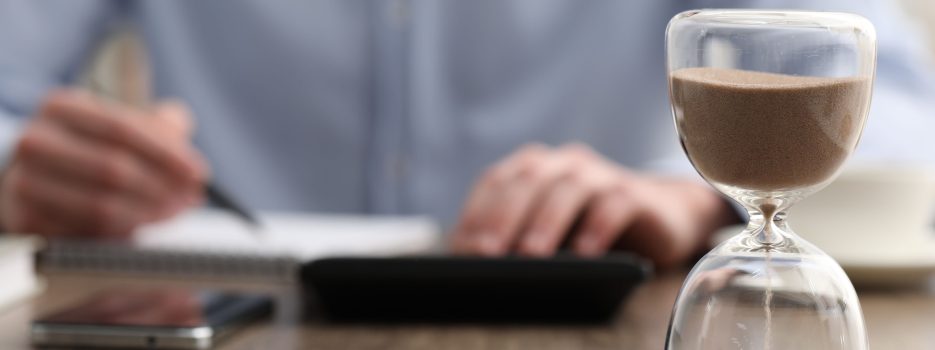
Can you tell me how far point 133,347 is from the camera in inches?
18.7

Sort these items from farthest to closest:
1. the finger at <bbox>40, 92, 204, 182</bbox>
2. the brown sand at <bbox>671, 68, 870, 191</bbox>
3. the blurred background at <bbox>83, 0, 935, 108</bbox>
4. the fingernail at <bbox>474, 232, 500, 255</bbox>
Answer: the blurred background at <bbox>83, 0, 935, 108</bbox>
the finger at <bbox>40, 92, 204, 182</bbox>
the fingernail at <bbox>474, 232, 500, 255</bbox>
the brown sand at <bbox>671, 68, 870, 191</bbox>

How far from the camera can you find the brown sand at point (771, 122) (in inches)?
13.4

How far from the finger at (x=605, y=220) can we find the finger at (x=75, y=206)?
419 mm

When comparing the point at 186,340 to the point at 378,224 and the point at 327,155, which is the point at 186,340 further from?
the point at 327,155

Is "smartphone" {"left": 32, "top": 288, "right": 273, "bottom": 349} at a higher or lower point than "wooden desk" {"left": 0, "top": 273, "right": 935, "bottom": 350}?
Answer: higher

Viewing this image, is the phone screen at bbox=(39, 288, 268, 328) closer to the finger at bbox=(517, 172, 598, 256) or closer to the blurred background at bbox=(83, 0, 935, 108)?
the finger at bbox=(517, 172, 598, 256)

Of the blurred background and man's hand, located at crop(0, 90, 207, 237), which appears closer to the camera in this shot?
man's hand, located at crop(0, 90, 207, 237)

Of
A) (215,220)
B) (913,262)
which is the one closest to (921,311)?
(913,262)

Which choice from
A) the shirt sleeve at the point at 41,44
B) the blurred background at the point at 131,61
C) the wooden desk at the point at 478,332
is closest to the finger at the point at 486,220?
the wooden desk at the point at 478,332

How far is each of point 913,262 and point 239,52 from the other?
96 cm

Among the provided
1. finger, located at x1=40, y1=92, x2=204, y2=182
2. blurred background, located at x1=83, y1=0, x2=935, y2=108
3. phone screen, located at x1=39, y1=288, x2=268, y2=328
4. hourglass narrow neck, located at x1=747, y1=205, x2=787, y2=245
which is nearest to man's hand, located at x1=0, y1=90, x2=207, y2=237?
finger, located at x1=40, y1=92, x2=204, y2=182

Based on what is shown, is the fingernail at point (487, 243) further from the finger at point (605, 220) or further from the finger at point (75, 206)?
the finger at point (75, 206)

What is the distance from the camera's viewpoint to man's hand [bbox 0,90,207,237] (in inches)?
35.9

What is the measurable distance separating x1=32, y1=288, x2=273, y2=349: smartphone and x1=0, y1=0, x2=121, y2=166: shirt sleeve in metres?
0.80
